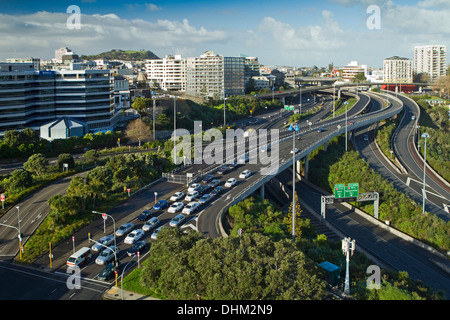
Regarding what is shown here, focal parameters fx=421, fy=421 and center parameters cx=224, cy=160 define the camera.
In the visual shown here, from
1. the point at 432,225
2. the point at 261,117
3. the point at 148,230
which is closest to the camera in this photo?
the point at 148,230

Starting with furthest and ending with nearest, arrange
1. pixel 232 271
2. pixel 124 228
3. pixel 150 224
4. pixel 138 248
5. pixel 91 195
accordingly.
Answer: pixel 91 195
pixel 150 224
pixel 124 228
pixel 138 248
pixel 232 271

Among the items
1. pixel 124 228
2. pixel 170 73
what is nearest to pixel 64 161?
pixel 124 228

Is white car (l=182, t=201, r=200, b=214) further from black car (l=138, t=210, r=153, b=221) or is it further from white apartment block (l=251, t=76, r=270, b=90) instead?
white apartment block (l=251, t=76, r=270, b=90)

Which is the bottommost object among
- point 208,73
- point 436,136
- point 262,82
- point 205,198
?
point 205,198

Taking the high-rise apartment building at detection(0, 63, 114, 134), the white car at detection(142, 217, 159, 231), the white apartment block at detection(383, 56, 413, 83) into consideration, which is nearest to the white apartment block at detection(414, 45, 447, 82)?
the white apartment block at detection(383, 56, 413, 83)

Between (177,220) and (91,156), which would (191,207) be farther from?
(91,156)
